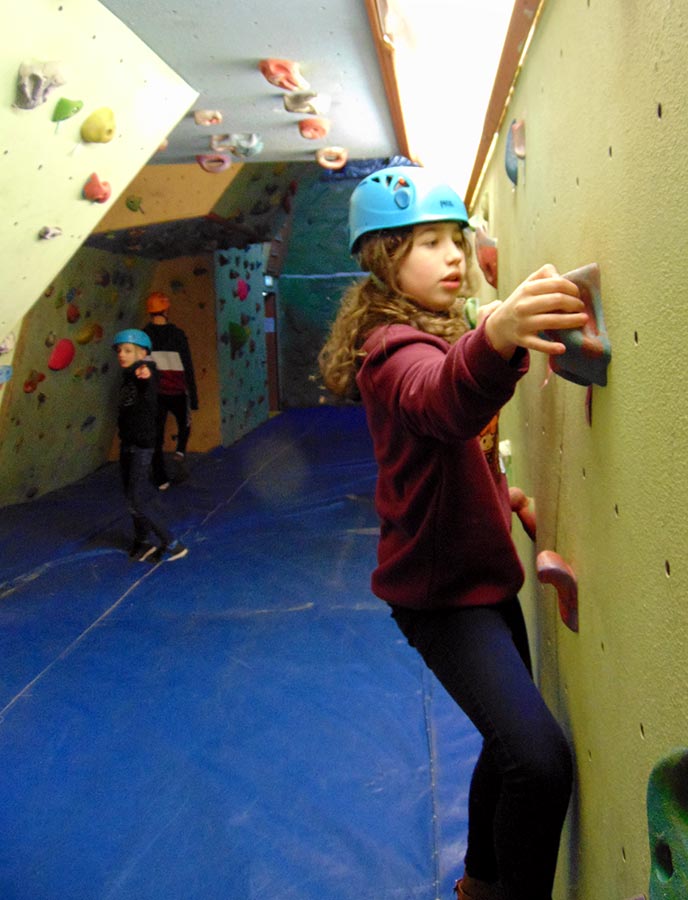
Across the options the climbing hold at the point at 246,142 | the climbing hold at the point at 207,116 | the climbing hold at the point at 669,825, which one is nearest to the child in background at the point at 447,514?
the climbing hold at the point at 669,825

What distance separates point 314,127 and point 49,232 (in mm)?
1207

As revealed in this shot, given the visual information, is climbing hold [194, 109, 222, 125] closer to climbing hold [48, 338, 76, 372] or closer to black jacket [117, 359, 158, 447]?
black jacket [117, 359, 158, 447]

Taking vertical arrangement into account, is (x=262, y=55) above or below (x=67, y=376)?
above

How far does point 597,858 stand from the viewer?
1090mm

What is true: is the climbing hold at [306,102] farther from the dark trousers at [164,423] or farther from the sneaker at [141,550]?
the dark trousers at [164,423]

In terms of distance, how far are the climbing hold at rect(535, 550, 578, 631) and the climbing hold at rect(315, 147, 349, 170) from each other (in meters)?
2.81

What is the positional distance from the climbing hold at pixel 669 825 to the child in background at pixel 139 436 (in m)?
3.58

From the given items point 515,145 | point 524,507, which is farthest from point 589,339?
point 524,507

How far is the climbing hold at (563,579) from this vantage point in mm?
1149

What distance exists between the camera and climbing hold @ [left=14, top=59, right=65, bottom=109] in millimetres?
1843

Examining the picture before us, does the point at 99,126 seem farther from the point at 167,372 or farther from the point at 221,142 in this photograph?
the point at 167,372

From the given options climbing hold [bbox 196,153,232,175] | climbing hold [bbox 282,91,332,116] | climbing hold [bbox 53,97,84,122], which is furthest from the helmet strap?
climbing hold [bbox 196,153,232,175]

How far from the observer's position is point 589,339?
828 millimetres

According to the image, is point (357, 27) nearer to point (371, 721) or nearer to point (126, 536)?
point (371, 721)
